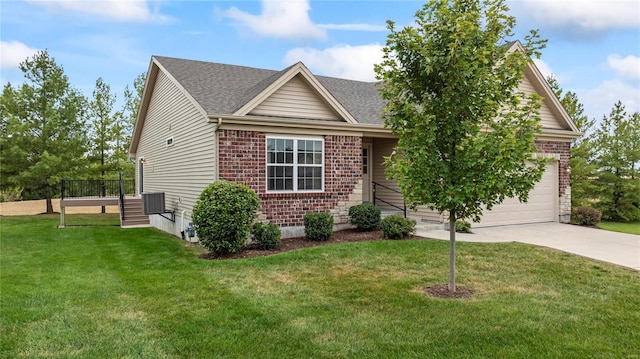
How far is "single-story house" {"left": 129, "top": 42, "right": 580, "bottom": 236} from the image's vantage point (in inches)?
408

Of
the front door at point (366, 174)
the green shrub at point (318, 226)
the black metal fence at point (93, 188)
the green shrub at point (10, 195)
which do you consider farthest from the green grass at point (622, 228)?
the green shrub at point (10, 195)

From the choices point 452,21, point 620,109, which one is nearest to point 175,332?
point 452,21

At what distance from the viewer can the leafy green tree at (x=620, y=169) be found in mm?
18953

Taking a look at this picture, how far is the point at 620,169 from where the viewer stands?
63.6 feet

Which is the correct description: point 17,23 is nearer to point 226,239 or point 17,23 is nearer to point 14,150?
point 14,150

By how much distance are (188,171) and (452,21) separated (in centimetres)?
880

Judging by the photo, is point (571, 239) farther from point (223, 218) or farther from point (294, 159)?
point (223, 218)

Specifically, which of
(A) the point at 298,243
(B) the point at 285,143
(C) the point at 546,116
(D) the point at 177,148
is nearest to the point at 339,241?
(A) the point at 298,243

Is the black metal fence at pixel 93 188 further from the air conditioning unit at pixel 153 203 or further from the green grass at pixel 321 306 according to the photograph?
the green grass at pixel 321 306

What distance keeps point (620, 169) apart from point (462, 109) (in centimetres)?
1863

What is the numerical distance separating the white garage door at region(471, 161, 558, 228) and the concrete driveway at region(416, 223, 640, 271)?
16.9 inches

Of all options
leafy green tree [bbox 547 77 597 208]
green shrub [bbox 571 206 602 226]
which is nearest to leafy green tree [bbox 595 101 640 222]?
leafy green tree [bbox 547 77 597 208]

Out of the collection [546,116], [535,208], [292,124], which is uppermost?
[546,116]

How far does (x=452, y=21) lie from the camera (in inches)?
212
